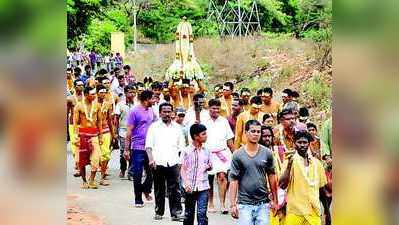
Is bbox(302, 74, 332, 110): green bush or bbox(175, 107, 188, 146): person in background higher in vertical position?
bbox(302, 74, 332, 110): green bush

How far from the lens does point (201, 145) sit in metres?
4.66

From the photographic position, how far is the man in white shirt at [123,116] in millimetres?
6145

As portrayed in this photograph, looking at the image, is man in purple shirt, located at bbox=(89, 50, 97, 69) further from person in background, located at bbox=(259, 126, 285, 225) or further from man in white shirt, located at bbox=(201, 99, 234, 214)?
person in background, located at bbox=(259, 126, 285, 225)

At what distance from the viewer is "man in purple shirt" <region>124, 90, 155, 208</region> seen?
558 centimetres

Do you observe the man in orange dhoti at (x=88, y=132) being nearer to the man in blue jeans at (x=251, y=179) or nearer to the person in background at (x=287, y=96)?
the person in background at (x=287, y=96)

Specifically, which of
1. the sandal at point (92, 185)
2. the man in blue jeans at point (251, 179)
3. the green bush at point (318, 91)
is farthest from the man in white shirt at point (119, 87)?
the man in blue jeans at point (251, 179)

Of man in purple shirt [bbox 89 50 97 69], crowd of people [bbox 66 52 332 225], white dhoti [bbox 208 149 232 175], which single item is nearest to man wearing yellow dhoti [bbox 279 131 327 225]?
crowd of people [bbox 66 52 332 225]

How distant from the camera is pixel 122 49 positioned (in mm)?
6035

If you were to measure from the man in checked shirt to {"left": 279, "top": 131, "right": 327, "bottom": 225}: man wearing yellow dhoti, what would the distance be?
2.02 ft
